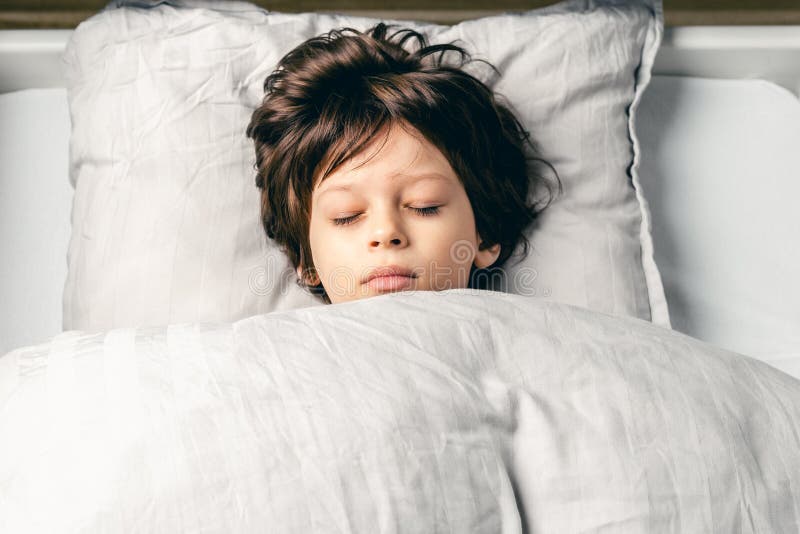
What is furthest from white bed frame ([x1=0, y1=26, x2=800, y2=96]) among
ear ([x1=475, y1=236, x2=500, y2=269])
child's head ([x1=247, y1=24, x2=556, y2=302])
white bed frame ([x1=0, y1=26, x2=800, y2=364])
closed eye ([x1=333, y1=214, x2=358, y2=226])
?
closed eye ([x1=333, y1=214, x2=358, y2=226])

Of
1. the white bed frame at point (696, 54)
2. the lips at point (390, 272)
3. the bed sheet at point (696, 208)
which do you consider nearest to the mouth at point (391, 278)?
the lips at point (390, 272)

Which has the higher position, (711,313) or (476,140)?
(476,140)

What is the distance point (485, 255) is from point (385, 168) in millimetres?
175

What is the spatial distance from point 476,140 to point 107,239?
45cm

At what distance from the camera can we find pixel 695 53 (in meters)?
1.21

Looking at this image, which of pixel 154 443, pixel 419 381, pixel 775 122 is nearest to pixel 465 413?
pixel 419 381

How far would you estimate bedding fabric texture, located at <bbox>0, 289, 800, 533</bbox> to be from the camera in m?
0.61

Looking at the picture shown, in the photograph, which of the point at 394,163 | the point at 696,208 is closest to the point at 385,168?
the point at 394,163

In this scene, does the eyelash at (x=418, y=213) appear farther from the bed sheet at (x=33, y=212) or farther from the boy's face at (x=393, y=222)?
the bed sheet at (x=33, y=212)

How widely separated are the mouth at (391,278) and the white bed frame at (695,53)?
584 mm

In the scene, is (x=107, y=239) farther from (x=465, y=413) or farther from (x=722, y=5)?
(x=722, y=5)

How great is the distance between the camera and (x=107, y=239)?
1.00 metres

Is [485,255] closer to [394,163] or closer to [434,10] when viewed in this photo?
[394,163]

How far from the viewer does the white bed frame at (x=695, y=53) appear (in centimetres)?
118
